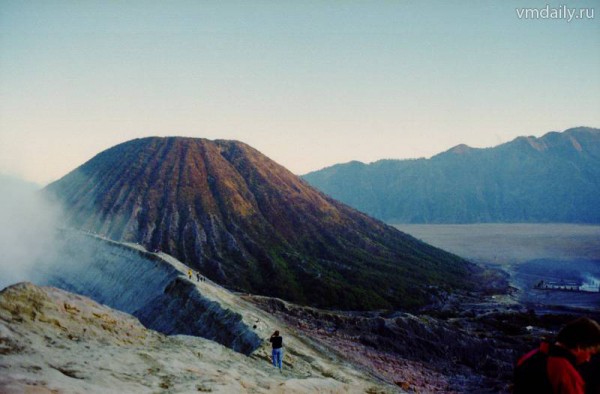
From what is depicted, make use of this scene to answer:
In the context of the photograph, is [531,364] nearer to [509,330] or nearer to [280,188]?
[509,330]

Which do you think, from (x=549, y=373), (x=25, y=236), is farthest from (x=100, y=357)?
(x=25, y=236)

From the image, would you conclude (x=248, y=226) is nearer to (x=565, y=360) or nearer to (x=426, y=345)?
(x=426, y=345)

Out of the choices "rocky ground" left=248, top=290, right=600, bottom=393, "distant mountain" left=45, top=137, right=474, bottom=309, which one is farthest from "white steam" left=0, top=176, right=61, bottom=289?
"rocky ground" left=248, top=290, right=600, bottom=393

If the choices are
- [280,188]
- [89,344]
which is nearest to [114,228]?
[280,188]

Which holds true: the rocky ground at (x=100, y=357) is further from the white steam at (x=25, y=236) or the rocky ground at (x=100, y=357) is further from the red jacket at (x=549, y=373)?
the white steam at (x=25, y=236)

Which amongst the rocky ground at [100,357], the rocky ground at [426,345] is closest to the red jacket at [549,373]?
the rocky ground at [100,357]
